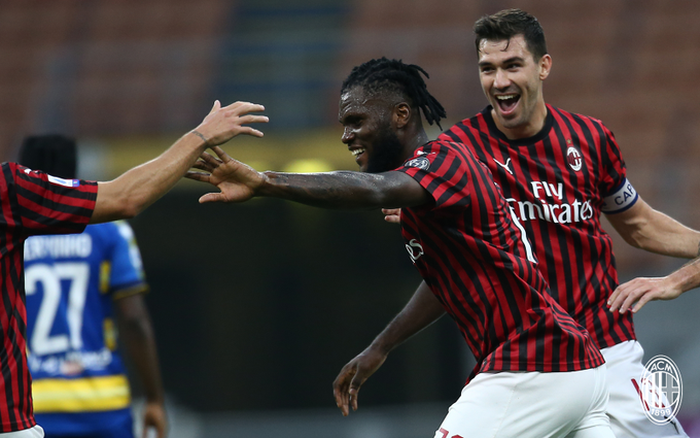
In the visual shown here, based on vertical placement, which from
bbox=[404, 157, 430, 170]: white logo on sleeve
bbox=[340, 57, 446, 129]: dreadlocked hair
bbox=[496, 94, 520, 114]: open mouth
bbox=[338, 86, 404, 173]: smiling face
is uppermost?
bbox=[340, 57, 446, 129]: dreadlocked hair

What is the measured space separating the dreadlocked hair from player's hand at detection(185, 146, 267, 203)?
91 cm

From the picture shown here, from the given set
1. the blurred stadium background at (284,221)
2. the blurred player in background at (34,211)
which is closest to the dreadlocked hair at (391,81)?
the blurred player in background at (34,211)

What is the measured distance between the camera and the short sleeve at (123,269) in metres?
5.05

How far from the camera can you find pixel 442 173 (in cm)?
335

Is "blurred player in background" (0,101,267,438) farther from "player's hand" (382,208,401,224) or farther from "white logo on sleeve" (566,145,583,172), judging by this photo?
"white logo on sleeve" (566,145,583,172)

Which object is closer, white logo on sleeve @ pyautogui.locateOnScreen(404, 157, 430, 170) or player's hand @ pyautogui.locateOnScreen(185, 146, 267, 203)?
player's hand @ pyautogui.locateOnScreen(185, 146, 267, 203)

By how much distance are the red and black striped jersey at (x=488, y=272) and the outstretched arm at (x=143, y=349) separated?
2.24 meters

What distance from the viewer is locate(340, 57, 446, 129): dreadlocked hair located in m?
3.86

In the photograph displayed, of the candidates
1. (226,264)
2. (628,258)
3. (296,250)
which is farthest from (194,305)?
(628,258)

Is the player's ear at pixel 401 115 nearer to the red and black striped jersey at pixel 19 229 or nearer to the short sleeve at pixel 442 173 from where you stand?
the short sleeve at pixel 442 173

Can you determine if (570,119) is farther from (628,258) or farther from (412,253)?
(628,258)

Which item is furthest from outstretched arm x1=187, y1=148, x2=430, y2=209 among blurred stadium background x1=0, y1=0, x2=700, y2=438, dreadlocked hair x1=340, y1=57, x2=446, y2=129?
blurred stadium background x1=0, y1=0, x2=700, y2=438

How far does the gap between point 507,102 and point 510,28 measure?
34 centimetres

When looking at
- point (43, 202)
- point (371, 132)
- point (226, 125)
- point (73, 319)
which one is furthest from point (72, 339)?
point (371, 132)
